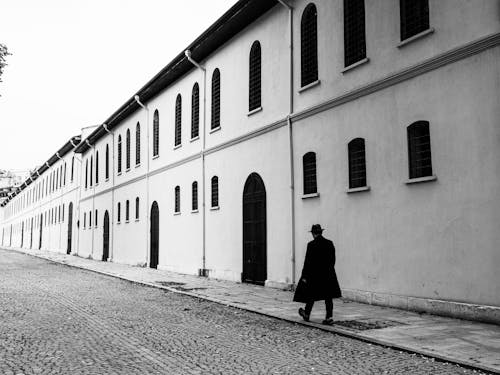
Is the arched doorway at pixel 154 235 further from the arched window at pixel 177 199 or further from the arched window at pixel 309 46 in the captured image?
the arched window at pixel 309 46

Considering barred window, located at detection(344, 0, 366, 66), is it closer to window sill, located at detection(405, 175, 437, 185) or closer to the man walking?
window sill, located at detection(405, 175, 437, 185)

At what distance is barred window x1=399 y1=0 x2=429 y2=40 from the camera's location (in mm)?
11570

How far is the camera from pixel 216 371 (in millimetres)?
6426

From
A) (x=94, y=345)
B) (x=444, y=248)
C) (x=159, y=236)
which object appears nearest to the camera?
(x=94, y=345)

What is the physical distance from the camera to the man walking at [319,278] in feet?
31.9

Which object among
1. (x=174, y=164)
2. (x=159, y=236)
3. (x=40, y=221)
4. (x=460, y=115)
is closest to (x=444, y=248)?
(x=460, y=115)

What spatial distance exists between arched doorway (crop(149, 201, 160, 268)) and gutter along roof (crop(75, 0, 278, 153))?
5.44 metres

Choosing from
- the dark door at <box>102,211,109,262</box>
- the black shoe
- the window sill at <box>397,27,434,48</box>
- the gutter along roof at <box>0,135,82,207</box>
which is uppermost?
the gutter along roof at <box>0,135,82,207</box>

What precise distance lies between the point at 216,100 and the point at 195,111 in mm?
2070

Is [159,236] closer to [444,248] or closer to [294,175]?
[294,175]

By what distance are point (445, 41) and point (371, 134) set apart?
8.53 feet

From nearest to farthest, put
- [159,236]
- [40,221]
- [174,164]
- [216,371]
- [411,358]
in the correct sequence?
[216,371] < [411,358] < [174,164] < [159,236] < [40,221]

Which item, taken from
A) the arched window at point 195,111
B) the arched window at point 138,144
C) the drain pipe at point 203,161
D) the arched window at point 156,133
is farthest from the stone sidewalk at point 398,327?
the arched window at point 138,144

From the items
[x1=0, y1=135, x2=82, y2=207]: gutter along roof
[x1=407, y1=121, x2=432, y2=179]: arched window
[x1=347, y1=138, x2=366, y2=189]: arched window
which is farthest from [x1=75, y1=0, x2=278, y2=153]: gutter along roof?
[x1=0, y1=135, x2=82, y2=207]: gutter along roof
